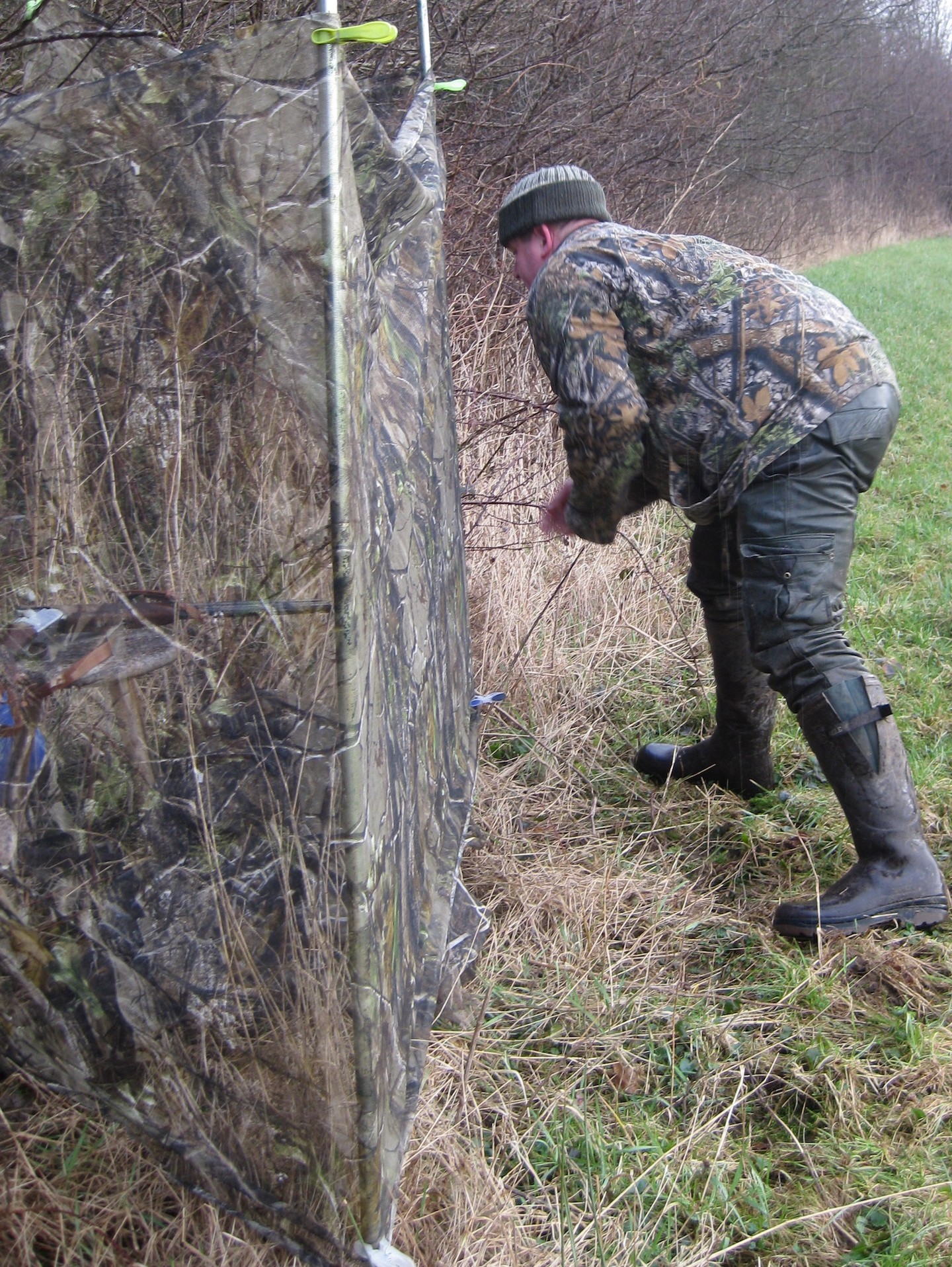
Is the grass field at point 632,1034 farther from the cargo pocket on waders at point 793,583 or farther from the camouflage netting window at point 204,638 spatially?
the cargo pocket on waders at point 793,583

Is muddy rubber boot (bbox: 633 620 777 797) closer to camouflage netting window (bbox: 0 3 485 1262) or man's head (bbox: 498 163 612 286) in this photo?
man's head (bbox: 498 163 612 286)

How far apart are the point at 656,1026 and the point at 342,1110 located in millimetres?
1228

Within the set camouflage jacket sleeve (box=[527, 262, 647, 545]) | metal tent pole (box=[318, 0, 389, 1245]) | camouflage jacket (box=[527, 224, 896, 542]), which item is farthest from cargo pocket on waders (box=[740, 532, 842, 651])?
metal tent pole (box=[318, 0, 389, 1245])

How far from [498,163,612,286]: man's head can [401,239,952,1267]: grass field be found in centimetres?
138

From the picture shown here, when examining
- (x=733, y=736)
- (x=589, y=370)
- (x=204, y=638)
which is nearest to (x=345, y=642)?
(x=204, y=638)

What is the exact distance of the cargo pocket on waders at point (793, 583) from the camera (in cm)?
270

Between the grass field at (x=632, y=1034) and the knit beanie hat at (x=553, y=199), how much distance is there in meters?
1.72

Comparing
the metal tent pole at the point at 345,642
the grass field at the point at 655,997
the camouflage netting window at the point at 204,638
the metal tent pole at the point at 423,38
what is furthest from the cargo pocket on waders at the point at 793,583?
the metal tent pole at the point at 345,642

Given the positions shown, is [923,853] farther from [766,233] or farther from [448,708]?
[766,233]

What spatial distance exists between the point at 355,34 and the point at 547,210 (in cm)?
142

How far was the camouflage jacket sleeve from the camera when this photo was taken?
104 inches

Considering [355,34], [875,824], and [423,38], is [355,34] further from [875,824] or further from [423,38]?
[875,824]

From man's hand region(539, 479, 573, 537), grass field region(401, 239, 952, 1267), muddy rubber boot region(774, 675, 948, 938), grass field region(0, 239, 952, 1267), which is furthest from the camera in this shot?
man's hand region(539, 479, 573, 537)

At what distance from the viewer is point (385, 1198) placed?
1.65m
